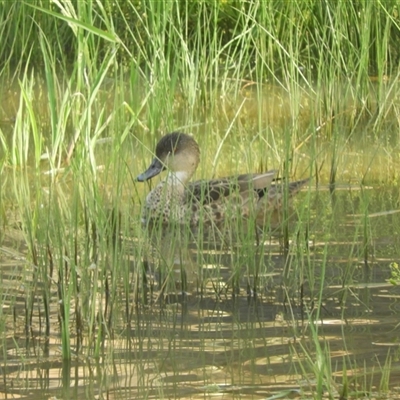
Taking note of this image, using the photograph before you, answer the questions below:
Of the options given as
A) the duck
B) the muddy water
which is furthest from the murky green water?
the duck

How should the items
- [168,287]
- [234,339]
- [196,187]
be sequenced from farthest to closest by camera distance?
1. [196,187]
2. [168,287]
3. [234,339]

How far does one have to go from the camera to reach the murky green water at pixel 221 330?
3.89 metres

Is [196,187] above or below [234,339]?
above

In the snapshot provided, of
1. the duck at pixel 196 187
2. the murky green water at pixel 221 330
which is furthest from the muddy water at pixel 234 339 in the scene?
the duck at pixel 196 187

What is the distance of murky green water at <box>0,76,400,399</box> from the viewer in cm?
389

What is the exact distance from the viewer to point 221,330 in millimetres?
4500

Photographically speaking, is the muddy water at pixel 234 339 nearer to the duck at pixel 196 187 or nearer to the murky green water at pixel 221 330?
the murky green water at pixel 221 330

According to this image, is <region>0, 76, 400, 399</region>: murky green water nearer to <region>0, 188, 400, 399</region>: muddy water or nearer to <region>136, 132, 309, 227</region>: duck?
<region>0, 188, 400, 399</region>: muddy water

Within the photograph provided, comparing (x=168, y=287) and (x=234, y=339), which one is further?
(x=168, y=287)

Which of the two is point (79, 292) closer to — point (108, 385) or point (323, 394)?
point (108, 385)

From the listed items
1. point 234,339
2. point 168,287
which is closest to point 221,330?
point 234,339

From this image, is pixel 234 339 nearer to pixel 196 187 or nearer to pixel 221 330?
pixel 221 330

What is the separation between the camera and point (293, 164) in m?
7.46

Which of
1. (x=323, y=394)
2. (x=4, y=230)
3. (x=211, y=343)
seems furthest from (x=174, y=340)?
(x=4, y=230)
